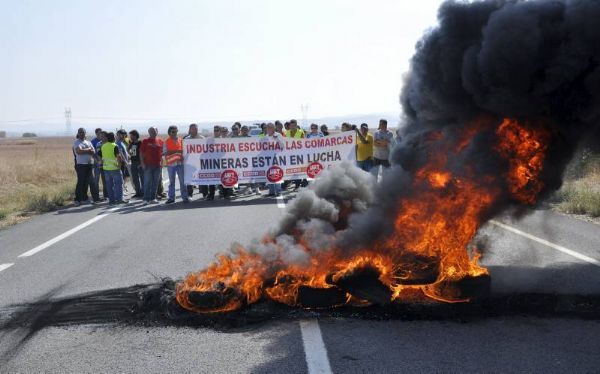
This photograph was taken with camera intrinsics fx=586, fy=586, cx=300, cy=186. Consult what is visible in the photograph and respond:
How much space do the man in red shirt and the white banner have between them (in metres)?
0.78

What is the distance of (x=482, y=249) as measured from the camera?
6684 millimetres

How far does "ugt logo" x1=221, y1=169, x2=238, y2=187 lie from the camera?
15.9 meters

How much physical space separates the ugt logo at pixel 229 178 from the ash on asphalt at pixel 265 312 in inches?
399

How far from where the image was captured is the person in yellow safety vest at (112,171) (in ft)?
50.1

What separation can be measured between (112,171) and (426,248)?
11.4 meters

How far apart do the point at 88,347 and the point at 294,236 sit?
2.28m

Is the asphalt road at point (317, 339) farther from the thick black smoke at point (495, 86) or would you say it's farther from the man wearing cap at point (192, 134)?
the man wearing cap at point (192, 134)

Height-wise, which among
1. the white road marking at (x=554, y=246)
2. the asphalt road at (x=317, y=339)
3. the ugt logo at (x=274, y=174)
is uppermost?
the ugt logo at (x=274, y=174)

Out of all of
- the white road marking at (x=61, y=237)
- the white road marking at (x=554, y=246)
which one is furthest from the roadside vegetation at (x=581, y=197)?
the white road marking at (x=61, y=237)

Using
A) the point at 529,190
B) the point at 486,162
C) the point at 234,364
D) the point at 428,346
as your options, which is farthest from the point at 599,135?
the point at 234,364

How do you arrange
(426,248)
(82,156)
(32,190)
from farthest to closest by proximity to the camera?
(32,190)
(82,156)
(426,248)

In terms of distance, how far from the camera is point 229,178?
16.0 m

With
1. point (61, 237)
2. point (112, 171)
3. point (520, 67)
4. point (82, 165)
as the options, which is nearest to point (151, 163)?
point (112, 171)

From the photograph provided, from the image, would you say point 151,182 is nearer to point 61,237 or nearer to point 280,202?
point 280,202
